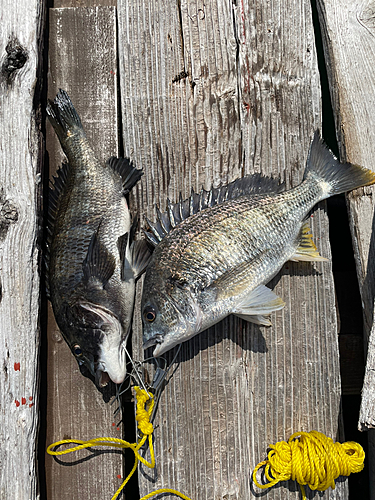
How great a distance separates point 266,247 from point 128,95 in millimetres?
1253

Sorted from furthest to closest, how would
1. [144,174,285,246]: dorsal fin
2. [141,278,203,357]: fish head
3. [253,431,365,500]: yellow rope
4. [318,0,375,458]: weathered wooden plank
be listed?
[318,0,375,458]: weathered wooden plank < [144,174,285,246]: dorsal fin < [253,431,365,500]: yellow rope < [141,278,203,357]: fish head

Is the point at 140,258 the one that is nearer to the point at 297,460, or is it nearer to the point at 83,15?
the point at 297,460

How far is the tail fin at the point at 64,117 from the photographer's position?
2.33 meters

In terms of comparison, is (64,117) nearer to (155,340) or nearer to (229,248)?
(229,248)

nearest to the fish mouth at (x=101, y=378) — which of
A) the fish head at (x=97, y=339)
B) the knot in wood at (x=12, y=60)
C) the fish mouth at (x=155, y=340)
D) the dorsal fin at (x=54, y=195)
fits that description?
the fish head at (x=97, y=339)

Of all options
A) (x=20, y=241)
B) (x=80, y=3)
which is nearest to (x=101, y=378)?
(x=20, y=241)

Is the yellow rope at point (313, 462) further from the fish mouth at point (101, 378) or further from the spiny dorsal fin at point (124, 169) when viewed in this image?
the spiny dorsal fin at point (124, 169)

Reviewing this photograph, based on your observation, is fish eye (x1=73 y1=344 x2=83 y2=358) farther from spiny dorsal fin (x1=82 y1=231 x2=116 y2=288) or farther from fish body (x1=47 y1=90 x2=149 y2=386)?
spiny dorsal fin (x1=82 y1=231 x2=116 y2=288)

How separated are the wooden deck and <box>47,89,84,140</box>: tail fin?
105 millimetres

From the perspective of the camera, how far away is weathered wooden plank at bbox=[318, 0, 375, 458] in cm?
231

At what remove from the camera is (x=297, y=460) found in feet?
6.93

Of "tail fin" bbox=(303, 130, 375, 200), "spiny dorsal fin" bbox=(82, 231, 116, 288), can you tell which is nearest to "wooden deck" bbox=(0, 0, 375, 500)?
"tail fin" bbox=(303, 130, 375, 200)

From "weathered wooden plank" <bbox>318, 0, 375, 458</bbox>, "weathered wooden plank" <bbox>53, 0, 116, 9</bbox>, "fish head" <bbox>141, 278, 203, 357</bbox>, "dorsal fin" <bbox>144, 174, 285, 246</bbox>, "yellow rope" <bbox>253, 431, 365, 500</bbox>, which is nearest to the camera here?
"fish head" <bbox>141, 278, 203, 357</bbox>

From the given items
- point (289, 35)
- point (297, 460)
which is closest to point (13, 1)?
point (289, 35)
